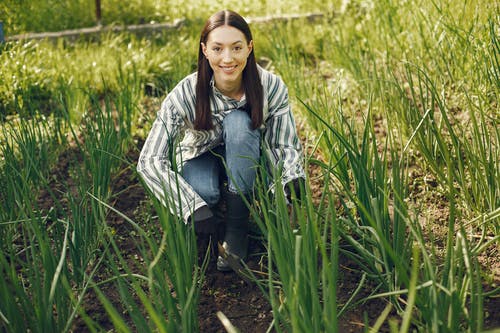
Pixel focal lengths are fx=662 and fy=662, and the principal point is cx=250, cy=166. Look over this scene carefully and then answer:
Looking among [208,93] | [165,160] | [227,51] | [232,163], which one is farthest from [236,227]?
[227,51]

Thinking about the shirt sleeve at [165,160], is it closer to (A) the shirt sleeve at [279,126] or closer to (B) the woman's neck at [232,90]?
(B) the woman's neck at [232,90]

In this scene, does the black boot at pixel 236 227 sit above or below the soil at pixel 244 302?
above

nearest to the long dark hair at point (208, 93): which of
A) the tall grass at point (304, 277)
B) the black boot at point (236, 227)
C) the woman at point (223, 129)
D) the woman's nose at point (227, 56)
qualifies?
the woman at point (223, 129)

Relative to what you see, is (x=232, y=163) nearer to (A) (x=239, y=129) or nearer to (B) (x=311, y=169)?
(A) (x=239, y=129)

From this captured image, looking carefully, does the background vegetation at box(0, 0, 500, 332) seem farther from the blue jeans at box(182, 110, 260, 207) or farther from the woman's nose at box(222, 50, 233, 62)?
the woman's nose at box(222, 50, 233, 62)

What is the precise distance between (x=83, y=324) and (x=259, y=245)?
0.71 m

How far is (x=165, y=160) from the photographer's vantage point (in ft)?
7.70

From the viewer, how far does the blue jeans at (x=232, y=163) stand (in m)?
2.31

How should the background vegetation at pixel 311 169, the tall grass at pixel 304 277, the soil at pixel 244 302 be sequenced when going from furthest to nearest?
the soil at pixel 244 302 → the background vegetation at pixel 311 169 → the tall grass at pixel 304 277

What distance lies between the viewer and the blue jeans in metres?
2.31

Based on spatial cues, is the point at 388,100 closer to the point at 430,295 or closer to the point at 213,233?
the point at 213,233

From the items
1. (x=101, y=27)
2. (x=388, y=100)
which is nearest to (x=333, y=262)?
(x=388, y=100)

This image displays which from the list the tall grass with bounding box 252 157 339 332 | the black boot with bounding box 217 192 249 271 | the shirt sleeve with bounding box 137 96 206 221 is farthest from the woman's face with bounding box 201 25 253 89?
the tall grass with bounding box 252 157 339 332

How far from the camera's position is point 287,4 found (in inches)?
230
